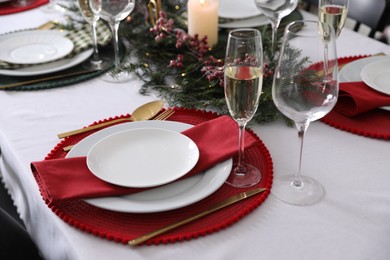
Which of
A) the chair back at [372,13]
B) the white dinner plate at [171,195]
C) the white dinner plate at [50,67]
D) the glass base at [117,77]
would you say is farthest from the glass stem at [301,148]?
the chair back at [372,13]

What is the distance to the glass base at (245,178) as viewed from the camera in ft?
2.63

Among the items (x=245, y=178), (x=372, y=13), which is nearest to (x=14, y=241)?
(x=245, y=178)

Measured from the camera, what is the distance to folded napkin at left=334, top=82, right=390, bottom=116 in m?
0.98

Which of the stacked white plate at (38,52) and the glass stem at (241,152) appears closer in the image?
the glass stem at (241,152)

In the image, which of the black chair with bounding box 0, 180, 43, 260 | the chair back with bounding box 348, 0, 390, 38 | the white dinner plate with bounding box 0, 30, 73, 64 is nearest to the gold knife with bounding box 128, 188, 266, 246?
the black chair with bounding box 0, 180, 43, 260

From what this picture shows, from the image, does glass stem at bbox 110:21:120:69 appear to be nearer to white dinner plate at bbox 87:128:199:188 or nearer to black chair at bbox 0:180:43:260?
white dinner plate at bbox 87:128:199:188

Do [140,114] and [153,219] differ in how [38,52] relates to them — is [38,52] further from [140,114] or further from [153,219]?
[153,219]

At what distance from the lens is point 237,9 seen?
56.7 inches

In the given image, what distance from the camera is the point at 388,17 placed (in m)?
1.60

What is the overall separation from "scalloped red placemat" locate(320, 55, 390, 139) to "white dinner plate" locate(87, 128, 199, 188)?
31 centimetres

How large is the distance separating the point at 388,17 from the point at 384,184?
0.94 m

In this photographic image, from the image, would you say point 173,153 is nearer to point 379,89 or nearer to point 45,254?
point 45,254

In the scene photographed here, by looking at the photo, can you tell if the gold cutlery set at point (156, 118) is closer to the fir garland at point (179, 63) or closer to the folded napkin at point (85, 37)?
the fir garland at point (179, 63)

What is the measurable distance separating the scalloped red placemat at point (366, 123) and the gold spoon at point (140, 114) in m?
0.32
